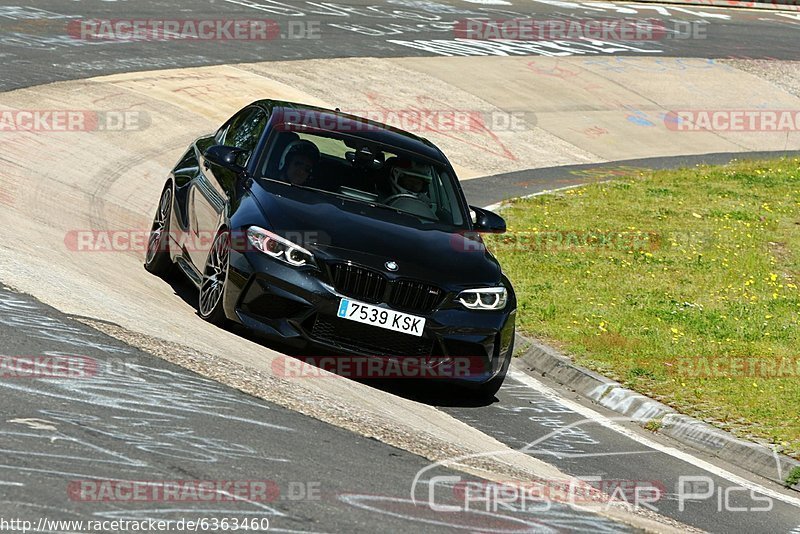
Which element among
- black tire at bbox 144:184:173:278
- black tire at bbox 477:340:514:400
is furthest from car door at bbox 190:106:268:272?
black tire at bbox 477:340:514:400

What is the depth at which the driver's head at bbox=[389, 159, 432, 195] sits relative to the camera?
9984 mm

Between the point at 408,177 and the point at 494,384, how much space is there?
1901 millimetres

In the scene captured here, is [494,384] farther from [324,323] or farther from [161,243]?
[161,243]

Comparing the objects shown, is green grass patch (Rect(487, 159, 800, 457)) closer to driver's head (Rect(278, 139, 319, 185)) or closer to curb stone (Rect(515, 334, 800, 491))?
curb stone (Rect(515, 334, 800, 491))

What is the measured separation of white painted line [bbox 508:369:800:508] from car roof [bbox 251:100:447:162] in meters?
1.95

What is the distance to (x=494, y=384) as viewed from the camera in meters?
9.16

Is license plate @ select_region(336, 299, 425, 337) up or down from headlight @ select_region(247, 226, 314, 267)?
down

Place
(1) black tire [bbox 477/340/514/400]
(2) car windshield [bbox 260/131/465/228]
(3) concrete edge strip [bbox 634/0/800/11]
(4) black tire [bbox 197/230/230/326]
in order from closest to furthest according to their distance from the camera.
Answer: (4) black tire [bbox 197/230/230/326]
(1) black tire [bbox 477/340/514/400]
(2) car windshield [bbox 260/131/465/228]
(3) concrete edge strip [bbox 634/0/800/11]

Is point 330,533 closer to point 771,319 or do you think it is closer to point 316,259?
point 316,259

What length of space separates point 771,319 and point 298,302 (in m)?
5.85

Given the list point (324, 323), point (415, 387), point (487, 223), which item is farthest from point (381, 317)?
point (487, 223)

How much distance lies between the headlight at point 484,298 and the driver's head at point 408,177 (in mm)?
1373

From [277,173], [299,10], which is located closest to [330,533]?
[277,173]

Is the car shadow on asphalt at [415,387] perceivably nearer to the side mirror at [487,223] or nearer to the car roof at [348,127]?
the side mirror at [487,223]
